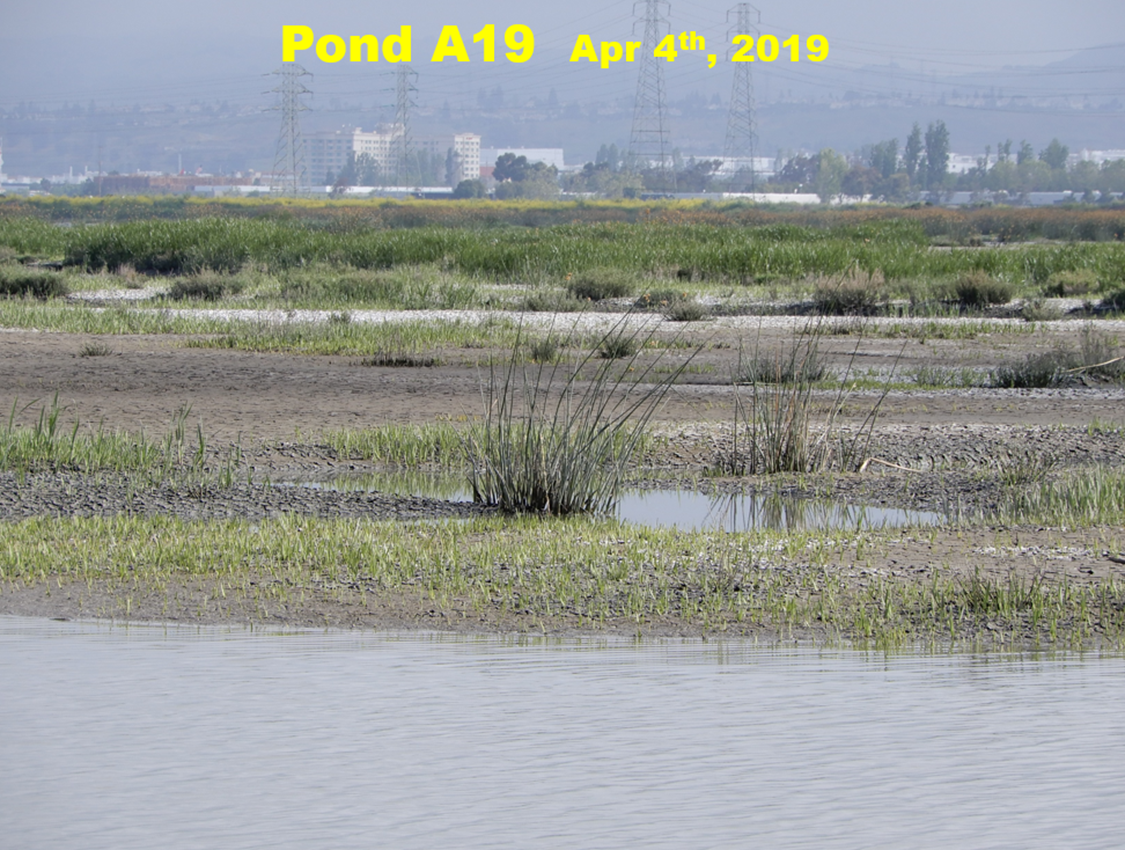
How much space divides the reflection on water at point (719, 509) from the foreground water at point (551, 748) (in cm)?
342

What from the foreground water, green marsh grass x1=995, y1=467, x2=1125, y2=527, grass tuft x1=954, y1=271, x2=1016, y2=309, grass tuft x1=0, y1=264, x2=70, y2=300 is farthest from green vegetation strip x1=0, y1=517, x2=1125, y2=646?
grass tuft x1=0, y1=264, x2=70, y2=300

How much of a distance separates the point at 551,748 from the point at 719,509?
590 centimetres

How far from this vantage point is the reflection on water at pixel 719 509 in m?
9.77

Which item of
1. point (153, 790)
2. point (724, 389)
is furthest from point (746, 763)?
point (724, 389)

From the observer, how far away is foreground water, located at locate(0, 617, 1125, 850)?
3869 mm

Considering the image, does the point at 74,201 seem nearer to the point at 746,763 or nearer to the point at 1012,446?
the point at 1012,446

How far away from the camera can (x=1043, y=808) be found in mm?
4020

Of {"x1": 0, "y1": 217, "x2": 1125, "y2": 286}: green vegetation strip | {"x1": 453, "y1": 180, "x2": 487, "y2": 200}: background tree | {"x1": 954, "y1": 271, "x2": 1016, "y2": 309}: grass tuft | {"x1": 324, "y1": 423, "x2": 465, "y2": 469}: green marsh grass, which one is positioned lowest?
{"x1": 324, "y1": 423, "x2": 465, "y2": 469}: green marsh grass

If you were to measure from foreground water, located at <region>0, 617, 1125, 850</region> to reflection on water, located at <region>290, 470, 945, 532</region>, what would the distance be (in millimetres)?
3424

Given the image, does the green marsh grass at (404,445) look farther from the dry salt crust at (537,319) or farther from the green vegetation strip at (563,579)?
the dry salt crust at (537,319)

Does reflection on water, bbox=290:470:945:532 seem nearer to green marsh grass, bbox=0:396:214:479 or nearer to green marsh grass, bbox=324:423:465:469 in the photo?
green marsh grass, bbox=324:423:465:469

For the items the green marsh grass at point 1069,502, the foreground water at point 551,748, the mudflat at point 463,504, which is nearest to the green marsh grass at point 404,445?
the mudflat at point 463,504

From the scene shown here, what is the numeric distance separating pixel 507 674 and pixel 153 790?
182 cm

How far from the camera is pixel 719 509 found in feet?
34.0
